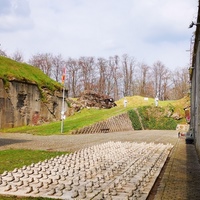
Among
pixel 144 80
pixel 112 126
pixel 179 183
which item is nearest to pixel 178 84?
pixel 144 80

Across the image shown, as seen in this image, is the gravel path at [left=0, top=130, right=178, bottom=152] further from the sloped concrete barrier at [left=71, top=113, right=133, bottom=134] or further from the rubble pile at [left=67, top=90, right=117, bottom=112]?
the rubble pile at [left=67, top=90, right=117, bottom=112]

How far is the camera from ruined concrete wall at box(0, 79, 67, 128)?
1144 inches

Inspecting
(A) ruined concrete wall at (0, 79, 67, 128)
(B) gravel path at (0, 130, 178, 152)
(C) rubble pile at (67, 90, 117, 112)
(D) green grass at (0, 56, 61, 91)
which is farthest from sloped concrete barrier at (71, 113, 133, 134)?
(D) green grass at (0, 56, 61, 91)

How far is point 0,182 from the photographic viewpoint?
250 inches

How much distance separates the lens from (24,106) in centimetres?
3138

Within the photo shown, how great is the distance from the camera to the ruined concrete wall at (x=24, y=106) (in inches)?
1144

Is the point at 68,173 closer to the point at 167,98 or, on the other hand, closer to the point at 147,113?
the point at 147,113

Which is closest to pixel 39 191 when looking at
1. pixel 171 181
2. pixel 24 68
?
pixel 171 181

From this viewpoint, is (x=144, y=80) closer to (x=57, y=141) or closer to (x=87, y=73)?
(x=87, y=73)

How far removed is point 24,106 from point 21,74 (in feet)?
11.8

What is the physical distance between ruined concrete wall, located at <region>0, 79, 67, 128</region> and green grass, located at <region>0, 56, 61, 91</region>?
59 centimetres

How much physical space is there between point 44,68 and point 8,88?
29.0 meters

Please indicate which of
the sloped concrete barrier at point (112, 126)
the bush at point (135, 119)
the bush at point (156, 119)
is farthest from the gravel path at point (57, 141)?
the bush at point (156, 119)

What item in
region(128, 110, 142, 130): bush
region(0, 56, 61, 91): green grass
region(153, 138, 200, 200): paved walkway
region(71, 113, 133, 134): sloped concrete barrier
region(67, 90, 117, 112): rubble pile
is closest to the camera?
Result: region(153, 138, 200, 200): paved walkway
